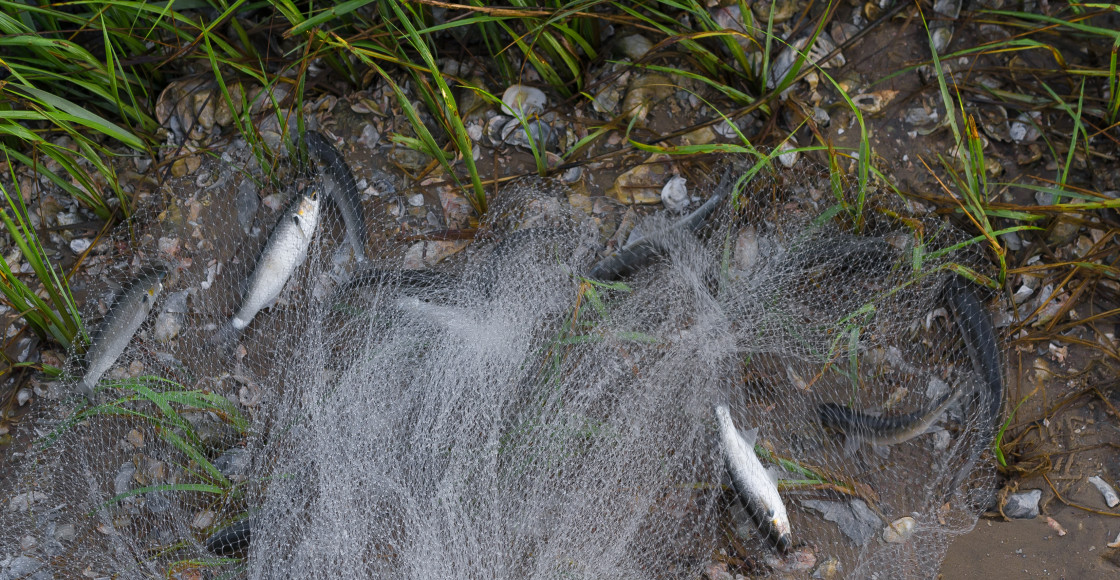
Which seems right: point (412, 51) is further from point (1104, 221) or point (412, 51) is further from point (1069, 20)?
point (1104, 221)

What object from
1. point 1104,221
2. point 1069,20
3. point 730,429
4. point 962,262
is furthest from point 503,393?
point 1069,20

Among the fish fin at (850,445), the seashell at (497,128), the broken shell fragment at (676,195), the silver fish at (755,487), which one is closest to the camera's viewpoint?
the silver fish at (755,487)

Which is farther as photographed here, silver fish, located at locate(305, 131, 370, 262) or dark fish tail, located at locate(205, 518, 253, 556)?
silver fish, located at locate(305, 131, 370, 262)

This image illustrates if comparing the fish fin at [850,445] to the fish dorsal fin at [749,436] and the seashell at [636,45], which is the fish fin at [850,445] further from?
the seashell at [636,45]

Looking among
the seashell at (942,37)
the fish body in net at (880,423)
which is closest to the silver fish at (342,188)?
the fish body in net at (880,423)

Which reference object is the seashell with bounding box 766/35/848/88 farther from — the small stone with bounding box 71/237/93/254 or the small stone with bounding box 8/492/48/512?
the small stone with bounding box 8/492/48/512

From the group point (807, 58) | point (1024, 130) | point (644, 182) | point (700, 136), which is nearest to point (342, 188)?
point (644, 182)

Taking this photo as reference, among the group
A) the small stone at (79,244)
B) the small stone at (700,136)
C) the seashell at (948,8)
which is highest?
the small stone at (79,244)

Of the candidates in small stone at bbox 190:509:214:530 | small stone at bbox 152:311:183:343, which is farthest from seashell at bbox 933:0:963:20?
small stone at bbox 190:509:214:530
